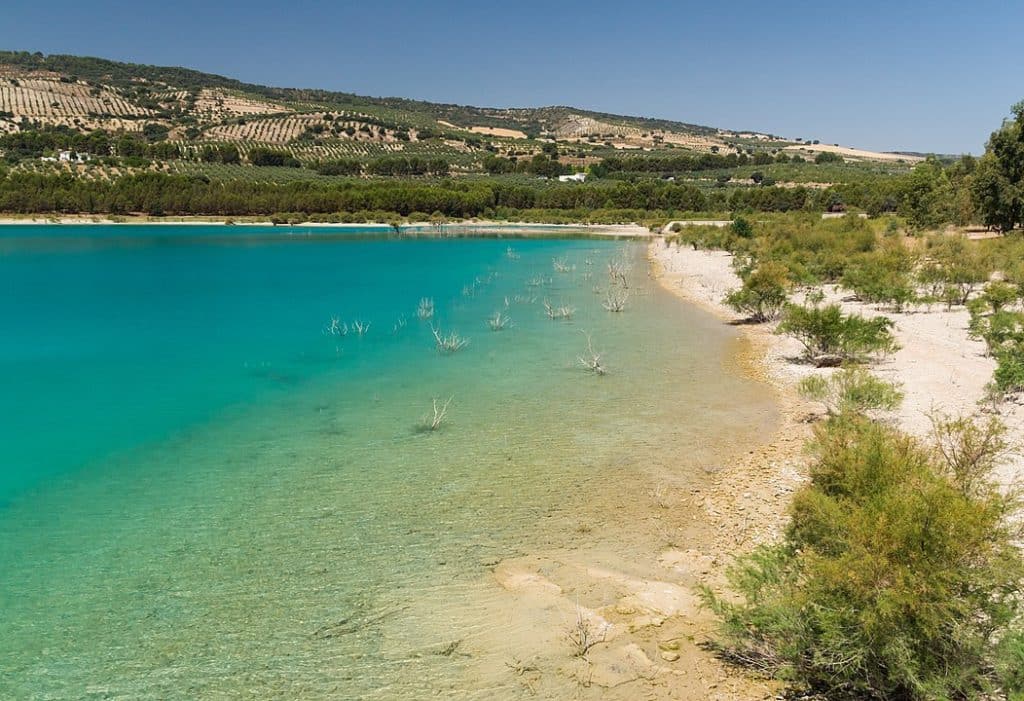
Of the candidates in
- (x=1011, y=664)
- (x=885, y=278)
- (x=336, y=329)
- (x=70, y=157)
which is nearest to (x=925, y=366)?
(x=885, y=278)

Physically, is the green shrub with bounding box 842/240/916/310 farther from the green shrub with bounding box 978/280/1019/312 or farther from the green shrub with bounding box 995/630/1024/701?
the green shrub with bounding box 995/630/1024/701

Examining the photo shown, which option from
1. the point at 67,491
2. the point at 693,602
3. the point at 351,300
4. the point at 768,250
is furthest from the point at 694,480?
the point at 768,250

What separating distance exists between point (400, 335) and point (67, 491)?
12.8m

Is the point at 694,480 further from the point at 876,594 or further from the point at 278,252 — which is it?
the point at 278,252

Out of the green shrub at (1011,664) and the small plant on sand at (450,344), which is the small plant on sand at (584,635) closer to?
the green shrub at (1011,664)

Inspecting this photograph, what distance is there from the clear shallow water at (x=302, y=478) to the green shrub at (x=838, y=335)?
7.20 ft

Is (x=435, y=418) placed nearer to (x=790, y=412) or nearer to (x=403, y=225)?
(x=790, y=412)

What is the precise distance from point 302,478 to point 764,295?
16.4 m

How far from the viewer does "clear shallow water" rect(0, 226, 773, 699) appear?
5.97 m

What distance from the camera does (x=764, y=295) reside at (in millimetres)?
21500

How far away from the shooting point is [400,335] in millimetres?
21938

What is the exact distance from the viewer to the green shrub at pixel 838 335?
1468 cm

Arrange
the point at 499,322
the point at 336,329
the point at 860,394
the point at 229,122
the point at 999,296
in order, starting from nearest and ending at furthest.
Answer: the point at 860,394 → the point at 999,296 → the point at 336,329 → the point at 499,322 → the point at 229,122

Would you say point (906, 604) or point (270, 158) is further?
point (270, 158)
